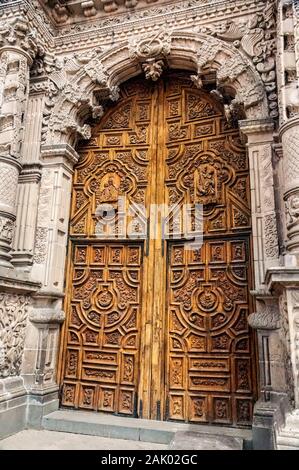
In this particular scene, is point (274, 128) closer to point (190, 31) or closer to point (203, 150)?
point (203, 150)

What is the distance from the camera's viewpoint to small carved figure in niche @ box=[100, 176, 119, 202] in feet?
14.3

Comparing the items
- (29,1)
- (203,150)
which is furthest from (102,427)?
(29,1)

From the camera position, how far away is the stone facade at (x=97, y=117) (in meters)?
3.16

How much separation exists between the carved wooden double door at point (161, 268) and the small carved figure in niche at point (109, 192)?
1 centimetres

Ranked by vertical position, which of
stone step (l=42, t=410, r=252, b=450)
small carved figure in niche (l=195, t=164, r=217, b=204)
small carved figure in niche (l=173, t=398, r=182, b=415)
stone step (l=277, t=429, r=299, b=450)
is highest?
small carved figure in niche (l=195, t=164, r=217, b=204)

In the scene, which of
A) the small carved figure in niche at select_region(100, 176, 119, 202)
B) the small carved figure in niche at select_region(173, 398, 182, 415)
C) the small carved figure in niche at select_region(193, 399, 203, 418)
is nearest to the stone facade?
the small carved figure in niche at select_region(100, 176, 119, 202)

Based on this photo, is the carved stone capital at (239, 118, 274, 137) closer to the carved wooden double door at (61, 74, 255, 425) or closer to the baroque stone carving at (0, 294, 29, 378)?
the carved wooden double door at (61, 74, 255, 425)

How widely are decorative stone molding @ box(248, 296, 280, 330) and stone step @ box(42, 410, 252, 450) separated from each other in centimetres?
94

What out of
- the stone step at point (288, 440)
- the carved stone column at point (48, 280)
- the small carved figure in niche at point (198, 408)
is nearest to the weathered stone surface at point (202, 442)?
the small carved figure in niche at point (198, 408)

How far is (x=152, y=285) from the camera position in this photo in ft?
13.1

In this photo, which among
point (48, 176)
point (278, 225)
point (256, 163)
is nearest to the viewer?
point (278, 225)

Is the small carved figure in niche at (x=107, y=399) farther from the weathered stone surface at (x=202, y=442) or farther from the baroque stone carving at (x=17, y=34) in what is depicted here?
the baroque stone carving at (x=17, y=34)

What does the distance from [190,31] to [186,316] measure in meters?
3.13

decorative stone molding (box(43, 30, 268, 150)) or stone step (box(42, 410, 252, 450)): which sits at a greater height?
decorative stone molding (box(43, 30, 268, 150))
